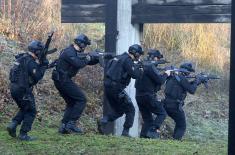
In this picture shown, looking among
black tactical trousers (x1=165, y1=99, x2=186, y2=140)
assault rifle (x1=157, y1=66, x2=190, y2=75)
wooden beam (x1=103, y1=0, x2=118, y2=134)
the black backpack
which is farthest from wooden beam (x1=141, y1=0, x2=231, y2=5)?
the black backpack

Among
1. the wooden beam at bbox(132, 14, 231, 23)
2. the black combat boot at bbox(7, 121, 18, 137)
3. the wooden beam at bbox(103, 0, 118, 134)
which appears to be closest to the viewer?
the black combat boot at bbox(7, 121, 18, 137)

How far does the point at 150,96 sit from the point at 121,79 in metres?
1.15

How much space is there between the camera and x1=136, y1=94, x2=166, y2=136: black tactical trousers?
11.1 m

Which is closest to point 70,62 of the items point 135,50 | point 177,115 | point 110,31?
point 135,50

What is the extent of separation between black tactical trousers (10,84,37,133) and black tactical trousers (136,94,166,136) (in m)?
2.96

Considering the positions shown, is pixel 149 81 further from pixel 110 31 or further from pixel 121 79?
pixel 110 31

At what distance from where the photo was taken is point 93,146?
8.21 metres

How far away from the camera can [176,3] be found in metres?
10.8

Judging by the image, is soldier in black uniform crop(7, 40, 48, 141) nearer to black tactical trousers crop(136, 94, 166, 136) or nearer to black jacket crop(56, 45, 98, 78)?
black jacket crop(56, 45, 98, 78)

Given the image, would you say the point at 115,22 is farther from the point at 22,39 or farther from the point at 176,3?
the point at 22,39

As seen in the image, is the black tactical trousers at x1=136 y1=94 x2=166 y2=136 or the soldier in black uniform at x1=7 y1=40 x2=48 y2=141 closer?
the soldier in black uniform at x1=7 y1=40 x2=48 y2=141

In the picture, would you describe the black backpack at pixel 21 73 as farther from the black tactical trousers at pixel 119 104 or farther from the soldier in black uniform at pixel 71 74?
the black tactical trousers at pixel 119 104

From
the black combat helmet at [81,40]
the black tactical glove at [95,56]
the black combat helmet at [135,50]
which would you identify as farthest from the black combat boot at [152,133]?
the black combat helmet at [81,40]

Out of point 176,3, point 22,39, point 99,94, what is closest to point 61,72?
point 176,3
